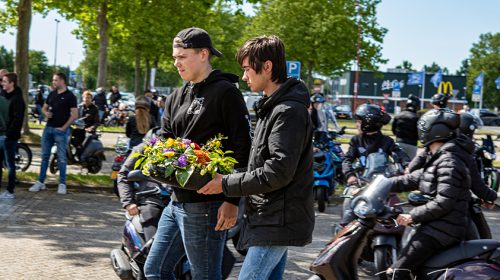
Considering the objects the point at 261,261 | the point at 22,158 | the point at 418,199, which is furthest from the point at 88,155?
the point at 261,261

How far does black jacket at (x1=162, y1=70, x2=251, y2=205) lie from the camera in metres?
3.63

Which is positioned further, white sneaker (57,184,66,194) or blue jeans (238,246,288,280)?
white sneaker (57,184,66,194)

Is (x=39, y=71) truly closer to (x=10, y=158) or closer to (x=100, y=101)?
(x=100, y=101)

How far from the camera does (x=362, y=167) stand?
7523mm

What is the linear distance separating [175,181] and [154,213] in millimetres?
1970

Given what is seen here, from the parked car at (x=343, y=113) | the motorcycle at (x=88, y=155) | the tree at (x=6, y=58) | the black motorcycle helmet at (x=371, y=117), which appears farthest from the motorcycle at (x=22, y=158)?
the tree at (x=6, y=58)

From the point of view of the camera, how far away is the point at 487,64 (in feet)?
350

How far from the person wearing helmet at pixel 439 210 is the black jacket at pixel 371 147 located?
2.79m

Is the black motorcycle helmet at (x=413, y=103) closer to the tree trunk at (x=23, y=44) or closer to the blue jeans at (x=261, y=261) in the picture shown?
the blue jeans at (x=261, y=261)

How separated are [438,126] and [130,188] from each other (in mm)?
2259

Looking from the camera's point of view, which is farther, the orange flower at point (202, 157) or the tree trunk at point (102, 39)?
the tree trunk at point (102, 39)

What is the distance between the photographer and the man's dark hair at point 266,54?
3197mm

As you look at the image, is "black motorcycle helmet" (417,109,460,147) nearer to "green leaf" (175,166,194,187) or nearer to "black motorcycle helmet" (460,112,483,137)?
"green leaf" (175,166,194,187)

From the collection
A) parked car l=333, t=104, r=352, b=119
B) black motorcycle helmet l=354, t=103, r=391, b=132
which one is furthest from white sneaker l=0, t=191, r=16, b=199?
parked car l=333, t=104, r=352, b=119
